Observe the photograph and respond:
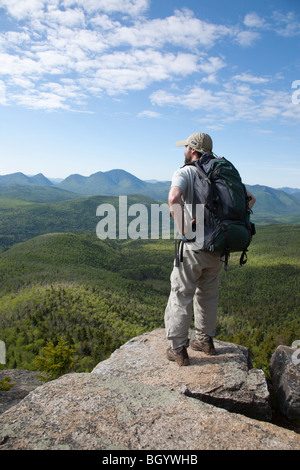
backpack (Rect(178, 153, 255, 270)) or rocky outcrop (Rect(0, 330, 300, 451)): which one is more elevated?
backpack (Rect(178, 153, 255, 270))

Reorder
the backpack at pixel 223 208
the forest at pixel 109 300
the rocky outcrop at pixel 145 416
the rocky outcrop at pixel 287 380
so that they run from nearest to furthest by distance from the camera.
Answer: the rocky outcrop at pixel 145 416 → the backpack at pixel 223 208 → the rocky outcrop at pixel 287 380 → the forest at pixel 109 300

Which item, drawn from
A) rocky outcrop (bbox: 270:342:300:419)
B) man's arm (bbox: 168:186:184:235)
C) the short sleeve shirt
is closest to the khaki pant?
man's arm (bbox: 168:186:184:235)

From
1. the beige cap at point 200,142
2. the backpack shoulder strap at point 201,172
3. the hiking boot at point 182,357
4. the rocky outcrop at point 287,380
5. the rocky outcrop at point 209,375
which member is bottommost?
the rocky outcrop at point 287,380

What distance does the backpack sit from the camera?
4.00 meters

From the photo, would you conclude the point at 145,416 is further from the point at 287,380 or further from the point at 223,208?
the point at 287,380

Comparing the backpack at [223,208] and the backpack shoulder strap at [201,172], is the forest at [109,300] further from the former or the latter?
the backpack shoulder strap at [201,172]

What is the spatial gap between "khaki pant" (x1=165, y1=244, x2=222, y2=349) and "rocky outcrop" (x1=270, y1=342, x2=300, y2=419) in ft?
5.35

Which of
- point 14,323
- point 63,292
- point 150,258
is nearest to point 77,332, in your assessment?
point 14,323

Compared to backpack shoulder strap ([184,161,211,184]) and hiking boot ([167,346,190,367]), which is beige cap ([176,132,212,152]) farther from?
hiking boot ([167,346,190,367])

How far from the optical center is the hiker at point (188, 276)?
167 inches

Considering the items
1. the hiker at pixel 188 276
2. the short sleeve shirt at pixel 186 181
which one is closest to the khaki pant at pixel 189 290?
the hiker at pixel 188 276

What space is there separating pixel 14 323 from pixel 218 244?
3454 cm

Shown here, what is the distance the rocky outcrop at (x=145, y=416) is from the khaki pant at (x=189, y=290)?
705 millimetres

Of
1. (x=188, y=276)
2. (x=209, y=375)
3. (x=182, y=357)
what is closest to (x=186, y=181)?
(x=188, y=276)
